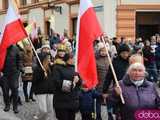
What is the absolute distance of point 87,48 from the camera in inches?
329

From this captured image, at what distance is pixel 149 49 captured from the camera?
63.0 ft

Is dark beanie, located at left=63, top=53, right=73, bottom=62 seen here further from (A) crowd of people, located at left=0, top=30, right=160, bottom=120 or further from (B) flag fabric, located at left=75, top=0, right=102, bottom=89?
(B) flag fabric, located at left=75, top=0, right=102, bottom=89

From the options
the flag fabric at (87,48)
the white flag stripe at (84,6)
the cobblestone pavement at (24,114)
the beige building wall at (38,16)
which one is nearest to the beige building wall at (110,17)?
the beige building wall at (38,16)

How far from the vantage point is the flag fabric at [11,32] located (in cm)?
1151

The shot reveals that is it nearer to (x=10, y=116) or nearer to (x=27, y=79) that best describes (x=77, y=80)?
(x=10, y=116)

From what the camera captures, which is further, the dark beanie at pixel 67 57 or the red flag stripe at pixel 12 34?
the red flag stripe at pixel 12 34

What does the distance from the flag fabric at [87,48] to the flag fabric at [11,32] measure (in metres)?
3.14

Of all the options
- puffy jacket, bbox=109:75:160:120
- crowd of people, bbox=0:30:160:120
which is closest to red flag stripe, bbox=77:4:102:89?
crowd of people, bbox=0:30:160:120

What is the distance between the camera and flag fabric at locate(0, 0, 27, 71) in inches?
453

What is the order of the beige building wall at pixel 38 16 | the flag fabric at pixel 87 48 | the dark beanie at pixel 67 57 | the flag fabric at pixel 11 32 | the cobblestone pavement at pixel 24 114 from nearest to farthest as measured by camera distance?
1. the flag fabric at pixel 87 48
2. the dark beanie at pixel 67 57
3. the flag fabric at pixel 11 32
4. the cobblestone pavement at pixel 24 114
5. the beige building wall at pixel 38 16

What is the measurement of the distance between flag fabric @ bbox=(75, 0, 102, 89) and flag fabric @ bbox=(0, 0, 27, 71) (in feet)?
10.3

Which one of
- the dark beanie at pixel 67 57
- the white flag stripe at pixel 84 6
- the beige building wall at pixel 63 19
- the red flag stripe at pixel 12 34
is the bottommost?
the beige building wall at pixel 63 19

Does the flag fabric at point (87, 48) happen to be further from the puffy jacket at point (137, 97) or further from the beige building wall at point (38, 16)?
the beige building wall at point (38, 16)

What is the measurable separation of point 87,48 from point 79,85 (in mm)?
1049
